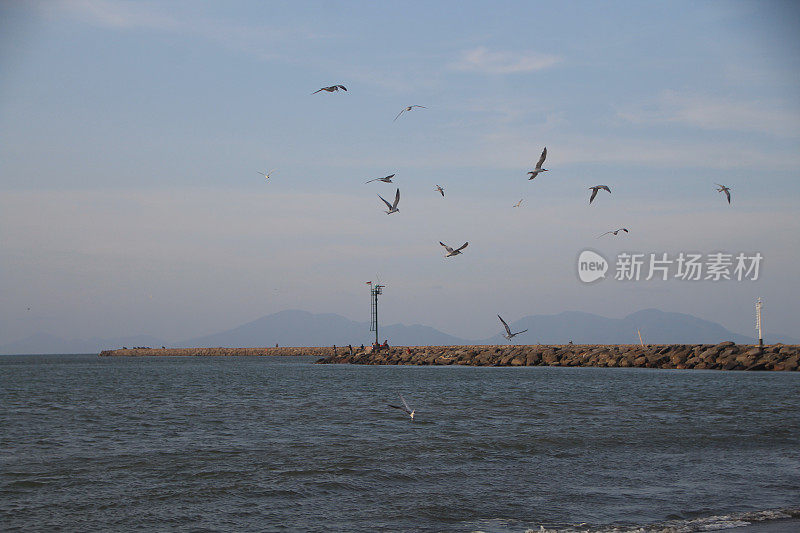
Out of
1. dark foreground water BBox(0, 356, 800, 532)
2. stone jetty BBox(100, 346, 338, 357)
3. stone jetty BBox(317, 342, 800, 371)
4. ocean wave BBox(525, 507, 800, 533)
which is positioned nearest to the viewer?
ocean wave BBox(525, 507, 800, 533)

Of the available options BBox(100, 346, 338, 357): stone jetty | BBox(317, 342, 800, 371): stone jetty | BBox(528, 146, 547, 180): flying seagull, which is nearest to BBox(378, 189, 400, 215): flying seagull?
BBox(528, 146, 547, 180): flying seagull

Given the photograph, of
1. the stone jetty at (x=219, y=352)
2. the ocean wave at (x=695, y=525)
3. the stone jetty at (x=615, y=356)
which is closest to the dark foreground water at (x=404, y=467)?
the ocean wave at (x=695, y=525)

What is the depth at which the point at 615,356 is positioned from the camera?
71.0 m

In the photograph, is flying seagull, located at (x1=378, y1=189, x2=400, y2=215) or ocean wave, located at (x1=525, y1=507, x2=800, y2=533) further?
flying seagull, located at (x1=378, y1=189, x2=400, y2=215)

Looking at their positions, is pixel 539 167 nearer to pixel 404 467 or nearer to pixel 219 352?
pixel 404 467

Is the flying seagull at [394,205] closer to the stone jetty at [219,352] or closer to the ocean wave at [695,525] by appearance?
the ocean wave at [695,525]

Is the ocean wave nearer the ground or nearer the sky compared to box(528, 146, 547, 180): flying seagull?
nearer the ground

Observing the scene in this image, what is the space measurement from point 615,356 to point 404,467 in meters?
59.2

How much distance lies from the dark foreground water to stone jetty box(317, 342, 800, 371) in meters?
31.6

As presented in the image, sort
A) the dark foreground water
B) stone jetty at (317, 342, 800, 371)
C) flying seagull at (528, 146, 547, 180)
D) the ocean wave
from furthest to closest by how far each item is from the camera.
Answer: stone jetty at (317, 342, 800, 371)
flying seagull at (528, 146, 547, 180)
the dark foreground water
the ocean wave

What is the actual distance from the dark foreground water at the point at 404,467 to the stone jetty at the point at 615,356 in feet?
104

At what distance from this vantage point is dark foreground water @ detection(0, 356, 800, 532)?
11.7 m

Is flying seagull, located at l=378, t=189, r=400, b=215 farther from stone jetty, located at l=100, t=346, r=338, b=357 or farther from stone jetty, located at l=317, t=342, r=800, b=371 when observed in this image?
stone jetty, located at l=100, t=346, r=338, b=357

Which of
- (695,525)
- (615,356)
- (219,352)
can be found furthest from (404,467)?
(219,352)
